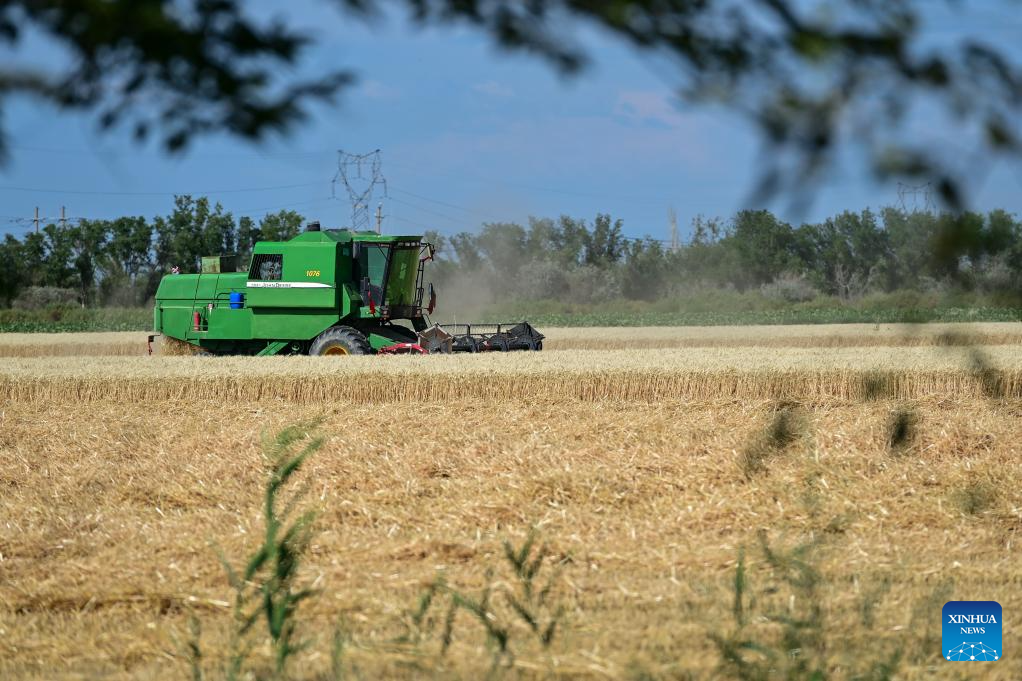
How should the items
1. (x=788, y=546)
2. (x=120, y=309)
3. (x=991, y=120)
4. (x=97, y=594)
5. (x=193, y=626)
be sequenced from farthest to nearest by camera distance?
(x=120, y=309), (x=788, y=546), (x=97, y=594), (x=193, y=626), (x=991, y=120)

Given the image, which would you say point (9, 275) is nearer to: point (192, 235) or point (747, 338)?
point (747, 338)

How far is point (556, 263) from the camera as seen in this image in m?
52.2

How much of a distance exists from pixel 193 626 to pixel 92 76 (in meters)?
3.21

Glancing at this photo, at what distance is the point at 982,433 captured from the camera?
28.9 ft

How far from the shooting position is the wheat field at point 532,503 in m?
4.89

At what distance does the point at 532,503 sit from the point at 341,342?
990 centimetres

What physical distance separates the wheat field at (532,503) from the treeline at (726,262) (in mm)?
482

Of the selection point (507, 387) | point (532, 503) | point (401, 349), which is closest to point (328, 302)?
point (401, 349)

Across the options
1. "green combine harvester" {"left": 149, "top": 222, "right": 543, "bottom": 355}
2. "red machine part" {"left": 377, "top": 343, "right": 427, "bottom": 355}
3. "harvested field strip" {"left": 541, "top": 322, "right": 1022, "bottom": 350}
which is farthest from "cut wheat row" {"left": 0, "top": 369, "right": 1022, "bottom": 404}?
"harvested field strip" {"left": 541, "top": 322, "right": 1022, "bottom": 350}

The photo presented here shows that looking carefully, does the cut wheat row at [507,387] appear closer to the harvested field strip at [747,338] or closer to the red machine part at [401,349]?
the red machine part at [401,349]

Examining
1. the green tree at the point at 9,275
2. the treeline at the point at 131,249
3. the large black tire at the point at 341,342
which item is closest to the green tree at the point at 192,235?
the treeline at the point at 131,249

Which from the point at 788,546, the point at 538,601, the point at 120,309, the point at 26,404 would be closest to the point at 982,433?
the point at 788,546

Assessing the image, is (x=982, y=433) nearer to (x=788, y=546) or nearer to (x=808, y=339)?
(x=788, y=546)

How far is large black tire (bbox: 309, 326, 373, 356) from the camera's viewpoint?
16875 millimetres
